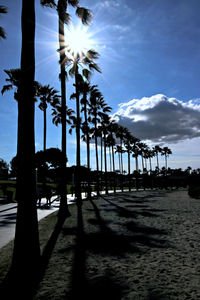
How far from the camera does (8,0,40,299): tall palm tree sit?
16.2 feet

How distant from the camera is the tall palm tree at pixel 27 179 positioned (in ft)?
16.2

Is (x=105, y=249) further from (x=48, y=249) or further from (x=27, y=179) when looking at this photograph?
(x=27, y=179)

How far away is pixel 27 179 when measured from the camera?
5320 mm

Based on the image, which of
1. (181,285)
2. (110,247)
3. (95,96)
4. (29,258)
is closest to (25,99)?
(29,258)

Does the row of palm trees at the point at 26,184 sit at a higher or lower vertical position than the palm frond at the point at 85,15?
lower

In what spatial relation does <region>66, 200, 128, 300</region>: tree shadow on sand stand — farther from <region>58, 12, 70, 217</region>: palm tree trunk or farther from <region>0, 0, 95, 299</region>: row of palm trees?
<region>58, 12, 70, 217</region>: palm tree trunk

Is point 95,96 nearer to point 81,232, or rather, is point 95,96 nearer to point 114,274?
point 81,232

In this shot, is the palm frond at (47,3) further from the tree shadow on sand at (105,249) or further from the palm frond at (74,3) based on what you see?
the tree shadow on sand at (105,249)

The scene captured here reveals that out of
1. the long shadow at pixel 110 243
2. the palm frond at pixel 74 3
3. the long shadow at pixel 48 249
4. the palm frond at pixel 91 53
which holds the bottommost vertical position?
the long shadow at pixel 48 249

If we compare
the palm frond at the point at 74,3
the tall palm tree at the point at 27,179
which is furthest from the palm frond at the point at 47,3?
the tall palm tree at the point at 27,179

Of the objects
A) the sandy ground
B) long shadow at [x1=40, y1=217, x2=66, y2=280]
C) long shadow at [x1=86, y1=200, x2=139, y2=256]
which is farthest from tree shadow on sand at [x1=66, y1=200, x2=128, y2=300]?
long shadow at [x1=40, y1=217, x2=66, y2=280]

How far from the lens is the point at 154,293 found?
3699mm

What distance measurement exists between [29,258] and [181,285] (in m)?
3.08

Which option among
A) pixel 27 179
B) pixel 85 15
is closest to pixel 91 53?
pixel 85 15
